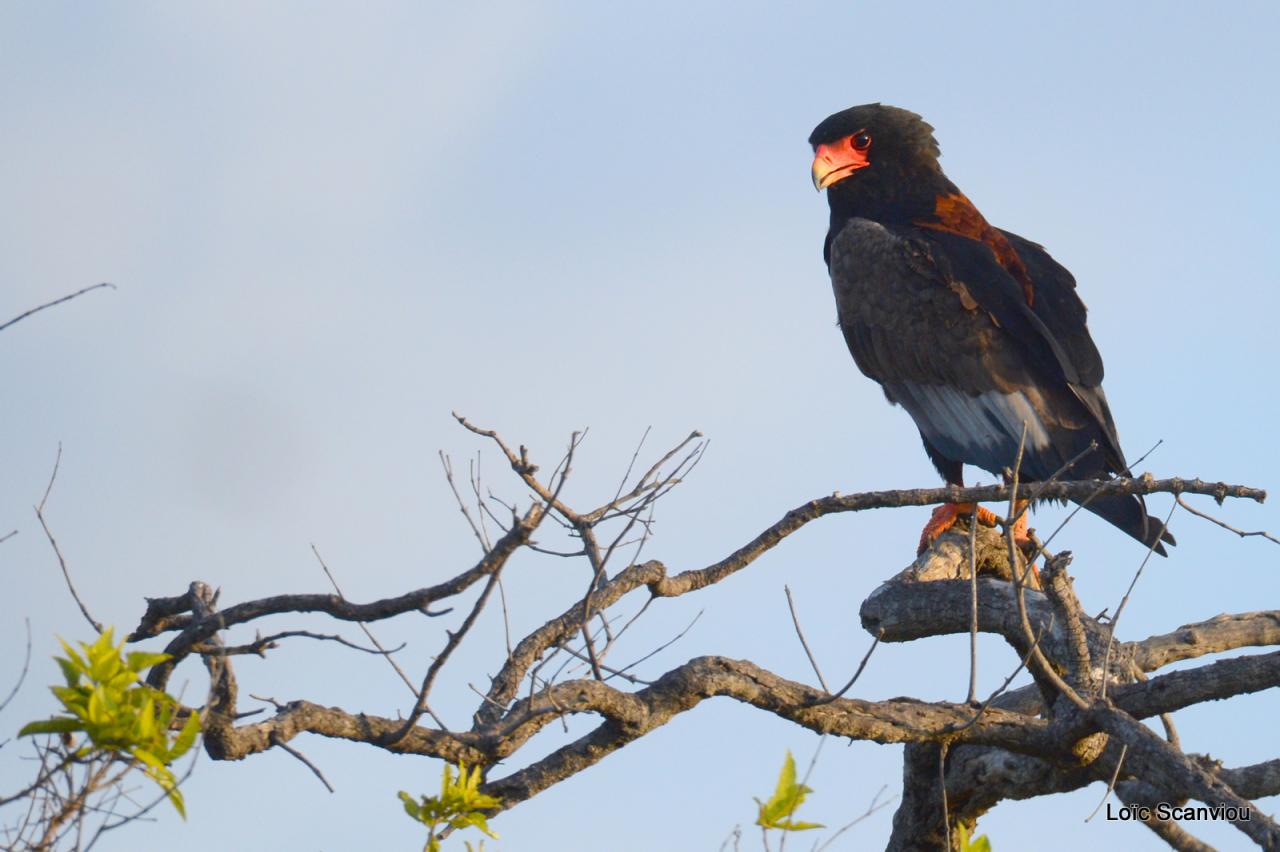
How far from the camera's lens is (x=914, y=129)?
23.6 feet

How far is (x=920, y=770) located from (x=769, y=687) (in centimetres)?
108

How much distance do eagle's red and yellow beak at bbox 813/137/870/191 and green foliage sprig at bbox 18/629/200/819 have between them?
216 inches

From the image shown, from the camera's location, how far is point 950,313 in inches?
258

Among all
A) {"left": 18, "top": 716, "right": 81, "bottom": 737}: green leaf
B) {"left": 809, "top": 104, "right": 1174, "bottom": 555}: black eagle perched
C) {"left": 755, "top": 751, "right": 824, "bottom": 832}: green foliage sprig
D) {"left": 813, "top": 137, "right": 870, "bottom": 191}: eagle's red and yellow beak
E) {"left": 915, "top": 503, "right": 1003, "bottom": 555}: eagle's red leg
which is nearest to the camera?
{"left": 18, "top": 716, "right": 81, "bottom": 737}: green leaf

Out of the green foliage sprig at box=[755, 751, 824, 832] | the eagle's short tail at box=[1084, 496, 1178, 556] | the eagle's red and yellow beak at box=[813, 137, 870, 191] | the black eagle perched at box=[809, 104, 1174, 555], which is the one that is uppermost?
the eagle's red and yellow beak at box=[813, 137, 870, 191]

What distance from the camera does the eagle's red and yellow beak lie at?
7.14m

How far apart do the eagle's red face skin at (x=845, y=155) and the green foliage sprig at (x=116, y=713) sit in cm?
548

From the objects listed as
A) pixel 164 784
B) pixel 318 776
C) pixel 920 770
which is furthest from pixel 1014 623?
pixel 164 784

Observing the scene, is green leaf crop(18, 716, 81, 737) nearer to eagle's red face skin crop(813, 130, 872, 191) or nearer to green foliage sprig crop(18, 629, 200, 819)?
green foliage sprig crop(18, 629, 200, 819)

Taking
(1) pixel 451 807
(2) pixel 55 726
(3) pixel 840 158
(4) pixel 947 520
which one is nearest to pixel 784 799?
(1) pixel 451 807

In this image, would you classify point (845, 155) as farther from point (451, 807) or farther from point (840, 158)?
point (451, 807)

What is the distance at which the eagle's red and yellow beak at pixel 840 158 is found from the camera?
7.14 meters

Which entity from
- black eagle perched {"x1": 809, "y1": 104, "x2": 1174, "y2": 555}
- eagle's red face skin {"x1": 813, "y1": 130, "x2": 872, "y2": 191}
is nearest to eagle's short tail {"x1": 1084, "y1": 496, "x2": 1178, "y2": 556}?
black eagle perched {"x1": 809, "y1": 104, "x2": 1174, "y2": 555}

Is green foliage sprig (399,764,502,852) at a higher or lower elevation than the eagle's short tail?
lower
